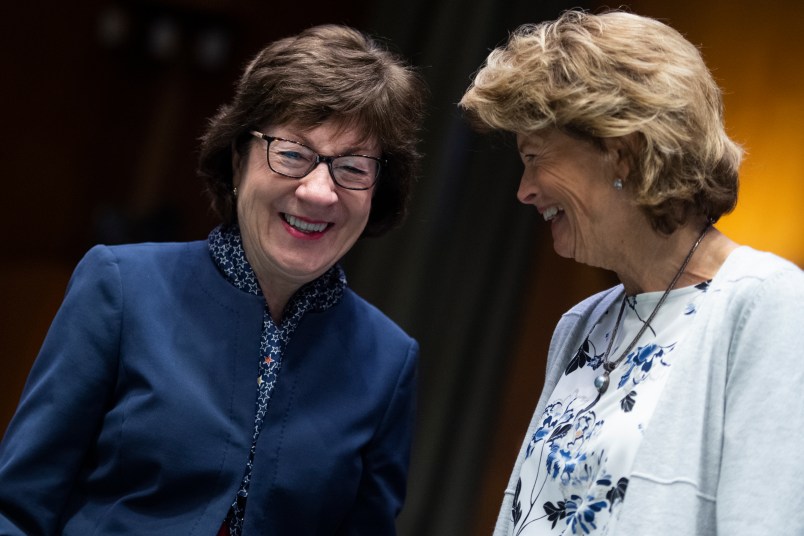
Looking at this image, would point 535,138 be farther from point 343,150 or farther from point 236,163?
point 236,163

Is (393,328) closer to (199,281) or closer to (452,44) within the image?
(199,281)

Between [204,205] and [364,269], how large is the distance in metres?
0.63

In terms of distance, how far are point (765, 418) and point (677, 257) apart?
363mm

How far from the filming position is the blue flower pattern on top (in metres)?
2.07

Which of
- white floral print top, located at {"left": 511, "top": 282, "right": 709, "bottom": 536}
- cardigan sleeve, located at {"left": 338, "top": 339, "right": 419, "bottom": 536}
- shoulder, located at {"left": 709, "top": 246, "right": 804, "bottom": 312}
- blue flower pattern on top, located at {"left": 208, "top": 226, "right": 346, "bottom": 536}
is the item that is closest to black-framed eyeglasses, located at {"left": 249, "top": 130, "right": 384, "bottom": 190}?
blue flower pattern on top, located at {"left": 208, "top": 226, "right": 346, "bottom": 536}

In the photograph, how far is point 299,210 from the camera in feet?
6.82

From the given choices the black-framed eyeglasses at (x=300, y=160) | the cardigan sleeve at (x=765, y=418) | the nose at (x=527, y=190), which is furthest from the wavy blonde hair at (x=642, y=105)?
the black-framed eyeglasses at (x=300, y=160)

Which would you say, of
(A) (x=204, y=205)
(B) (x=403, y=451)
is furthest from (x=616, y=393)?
(A) (x=204, y=205)

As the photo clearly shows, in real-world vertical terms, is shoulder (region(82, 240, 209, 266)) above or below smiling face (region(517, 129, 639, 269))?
below

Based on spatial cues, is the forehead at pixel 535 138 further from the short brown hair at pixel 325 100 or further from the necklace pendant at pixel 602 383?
the necklace pendant at pixel 602 383

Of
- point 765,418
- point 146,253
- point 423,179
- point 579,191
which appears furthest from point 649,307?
point 423,179

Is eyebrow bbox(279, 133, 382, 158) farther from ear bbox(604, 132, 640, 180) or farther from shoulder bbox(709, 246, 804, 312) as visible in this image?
shoulder bbox(709, 246, 804, 312)

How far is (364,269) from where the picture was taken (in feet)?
12.9

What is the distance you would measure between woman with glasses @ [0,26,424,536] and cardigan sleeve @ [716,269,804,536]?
800 mm
